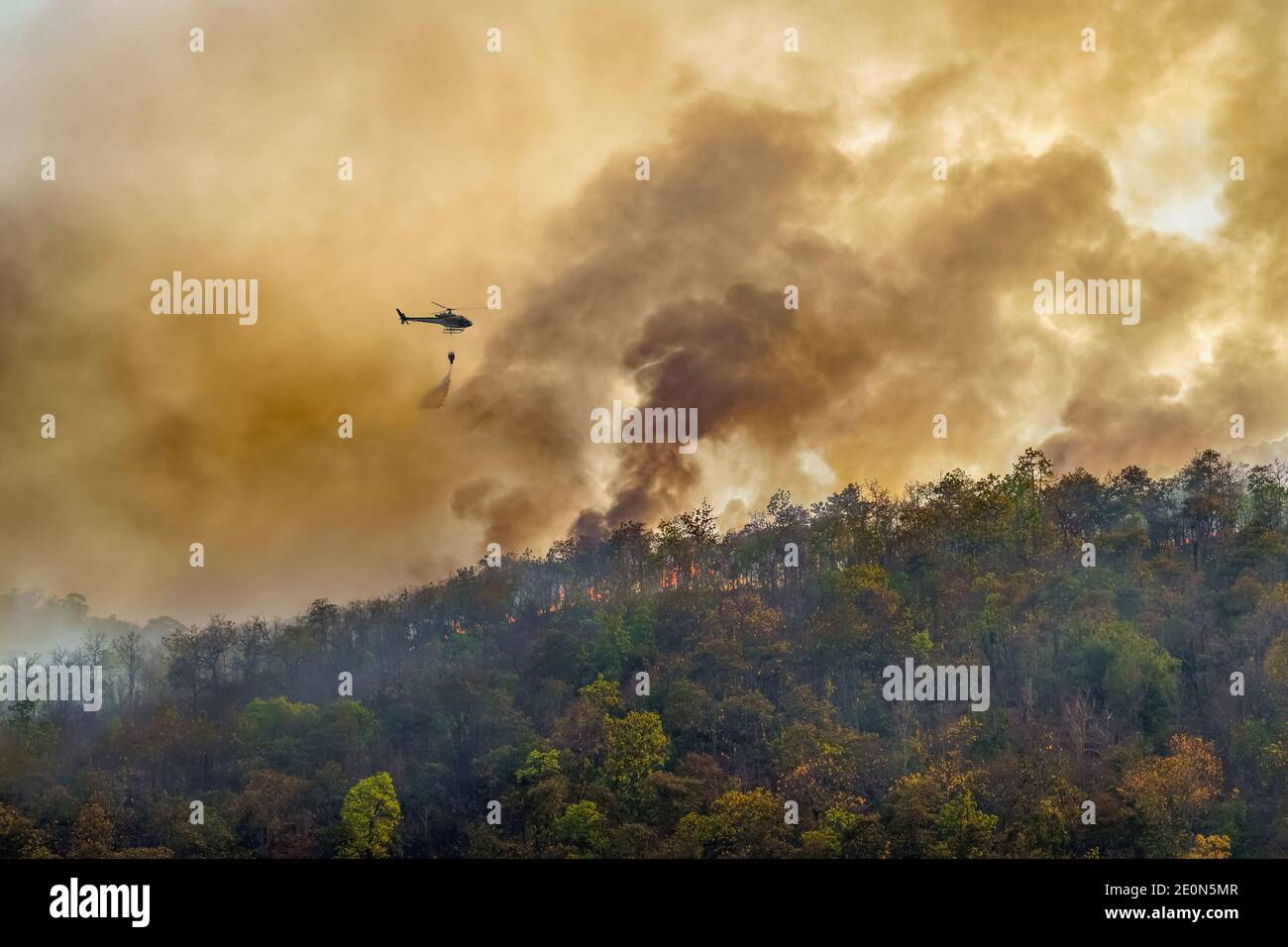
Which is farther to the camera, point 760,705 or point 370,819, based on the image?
point 760,705

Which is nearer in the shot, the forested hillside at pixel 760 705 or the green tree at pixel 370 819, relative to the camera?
the forested hillside at pixel 760 705

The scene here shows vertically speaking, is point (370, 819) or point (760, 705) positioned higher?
point (760, 705)

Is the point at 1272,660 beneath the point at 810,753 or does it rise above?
above

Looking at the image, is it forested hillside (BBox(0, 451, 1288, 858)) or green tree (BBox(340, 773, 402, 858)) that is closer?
forested hillside (BBox(0, 451, 1288, 858))

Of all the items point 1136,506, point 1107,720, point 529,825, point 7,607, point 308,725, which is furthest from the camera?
point 7,607

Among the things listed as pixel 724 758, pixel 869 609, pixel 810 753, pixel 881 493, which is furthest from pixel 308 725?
pixel 881 493
